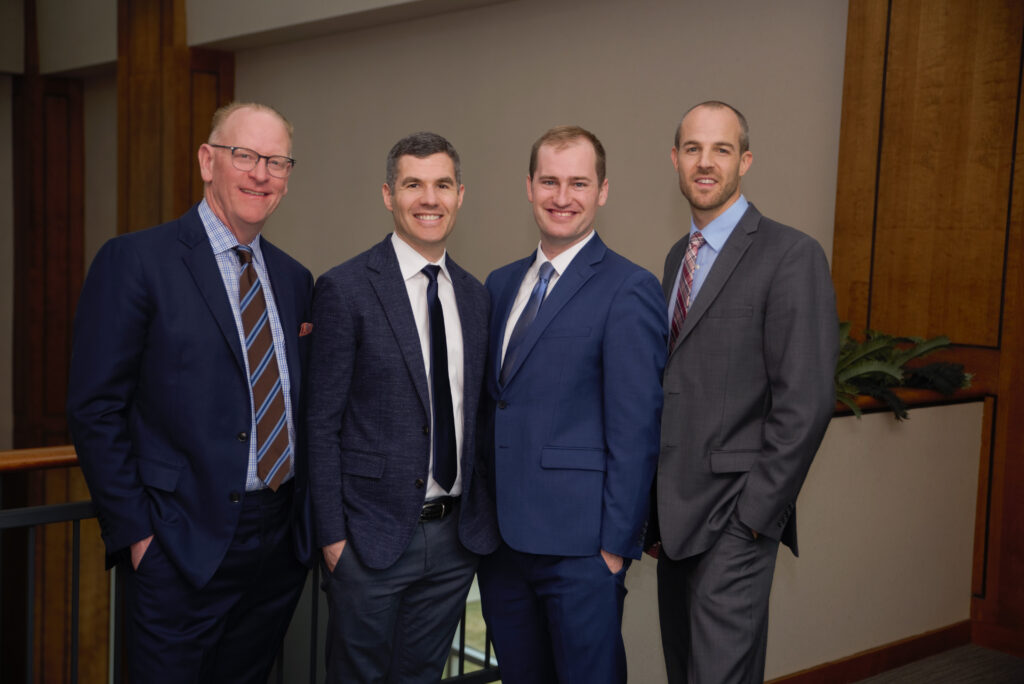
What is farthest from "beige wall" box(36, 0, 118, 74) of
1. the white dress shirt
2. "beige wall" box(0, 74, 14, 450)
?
the white dress shirt

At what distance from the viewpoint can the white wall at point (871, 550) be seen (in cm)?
337

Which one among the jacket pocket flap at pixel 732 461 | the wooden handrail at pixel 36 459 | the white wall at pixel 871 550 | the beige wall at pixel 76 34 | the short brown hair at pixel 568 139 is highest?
the beige wall at pixel 76 34

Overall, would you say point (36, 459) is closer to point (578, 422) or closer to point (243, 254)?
point (243, 254)

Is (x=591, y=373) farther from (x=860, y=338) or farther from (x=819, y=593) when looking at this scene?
(x=860, y=338)

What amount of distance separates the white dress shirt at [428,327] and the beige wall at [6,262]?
9.30 meters

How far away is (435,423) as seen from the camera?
2.12 meters

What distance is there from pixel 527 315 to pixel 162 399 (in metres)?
0.84

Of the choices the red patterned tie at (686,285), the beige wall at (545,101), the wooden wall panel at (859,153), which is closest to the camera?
the red patterned tie at (686,285)

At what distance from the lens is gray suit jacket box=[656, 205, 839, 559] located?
2.06 meters

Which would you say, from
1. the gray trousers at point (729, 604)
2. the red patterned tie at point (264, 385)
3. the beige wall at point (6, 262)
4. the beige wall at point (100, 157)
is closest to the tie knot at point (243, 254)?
the red patterned tie at point (264, 385)

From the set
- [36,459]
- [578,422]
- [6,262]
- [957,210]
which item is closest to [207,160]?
[36,459]

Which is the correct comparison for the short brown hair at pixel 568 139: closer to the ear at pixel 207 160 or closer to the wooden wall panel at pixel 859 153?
the ear at pixel 207 160

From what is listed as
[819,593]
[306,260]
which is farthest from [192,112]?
[819,593]

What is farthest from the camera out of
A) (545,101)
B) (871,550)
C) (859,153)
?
(545,101)
